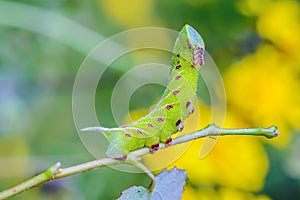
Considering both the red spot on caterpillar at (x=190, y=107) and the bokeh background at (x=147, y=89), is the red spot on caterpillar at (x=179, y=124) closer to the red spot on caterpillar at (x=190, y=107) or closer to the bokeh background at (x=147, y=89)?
the red spot on caterpillar at (x=190, y=107)

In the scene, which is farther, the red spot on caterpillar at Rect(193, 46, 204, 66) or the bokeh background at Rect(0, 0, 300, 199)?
the bokeh background at Rect(0, 0, 300, 199)

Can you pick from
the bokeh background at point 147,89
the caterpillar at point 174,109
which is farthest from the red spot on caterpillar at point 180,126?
the bokeh background at point 147,89

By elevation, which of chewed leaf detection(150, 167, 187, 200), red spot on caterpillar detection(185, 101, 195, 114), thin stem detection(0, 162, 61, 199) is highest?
red spot on caterpillar detection(185, 101, 195, 114)

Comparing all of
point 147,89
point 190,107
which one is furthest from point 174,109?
point 147,89

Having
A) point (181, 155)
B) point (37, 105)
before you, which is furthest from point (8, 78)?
point (181, 155)

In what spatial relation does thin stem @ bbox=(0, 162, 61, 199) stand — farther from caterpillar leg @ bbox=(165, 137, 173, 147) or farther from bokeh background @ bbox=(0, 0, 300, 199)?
bokeh background @ bbox=(0, 0, 300, 199)

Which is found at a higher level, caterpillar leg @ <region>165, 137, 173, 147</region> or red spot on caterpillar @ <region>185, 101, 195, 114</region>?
red spot on caterpillar @ <region>185, 101, 195, 114</region>

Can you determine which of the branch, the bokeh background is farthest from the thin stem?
the bokeh background
